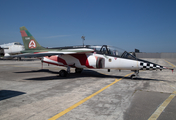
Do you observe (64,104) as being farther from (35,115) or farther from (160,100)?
(160,100)

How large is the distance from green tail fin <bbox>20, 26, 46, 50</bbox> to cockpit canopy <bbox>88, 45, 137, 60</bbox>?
6.61m

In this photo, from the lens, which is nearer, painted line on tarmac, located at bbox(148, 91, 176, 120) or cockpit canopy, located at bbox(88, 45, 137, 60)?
painted line on tarmac, located at bbox(148, 91, 176, 120)

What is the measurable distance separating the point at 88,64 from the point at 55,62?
126 inches

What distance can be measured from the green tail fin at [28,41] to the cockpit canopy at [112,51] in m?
6.61

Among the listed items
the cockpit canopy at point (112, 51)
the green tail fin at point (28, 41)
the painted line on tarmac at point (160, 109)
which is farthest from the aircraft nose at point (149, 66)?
the green tail fin at point (28, 41)

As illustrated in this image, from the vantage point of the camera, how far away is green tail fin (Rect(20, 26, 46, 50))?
1457 cm

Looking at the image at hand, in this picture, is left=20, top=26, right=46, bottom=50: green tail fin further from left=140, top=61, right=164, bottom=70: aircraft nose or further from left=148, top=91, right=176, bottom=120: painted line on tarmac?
left=148, top=91, right=176, bottom=120: painted line on tarmac

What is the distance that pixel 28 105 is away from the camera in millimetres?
5043

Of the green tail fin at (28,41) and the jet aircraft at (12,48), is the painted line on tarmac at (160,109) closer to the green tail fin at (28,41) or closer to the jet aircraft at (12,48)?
the green tail fin at (28,41)

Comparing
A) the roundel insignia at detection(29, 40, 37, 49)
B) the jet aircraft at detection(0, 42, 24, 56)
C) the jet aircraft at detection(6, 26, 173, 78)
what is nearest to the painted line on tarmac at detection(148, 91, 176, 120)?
the jet aircraft at detection(6, 26, 173, 78)

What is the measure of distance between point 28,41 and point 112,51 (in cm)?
920

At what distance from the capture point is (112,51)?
10.6 metres

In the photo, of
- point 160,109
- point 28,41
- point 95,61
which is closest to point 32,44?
point 28,41

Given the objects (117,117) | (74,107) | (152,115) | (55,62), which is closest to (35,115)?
(74,107)
